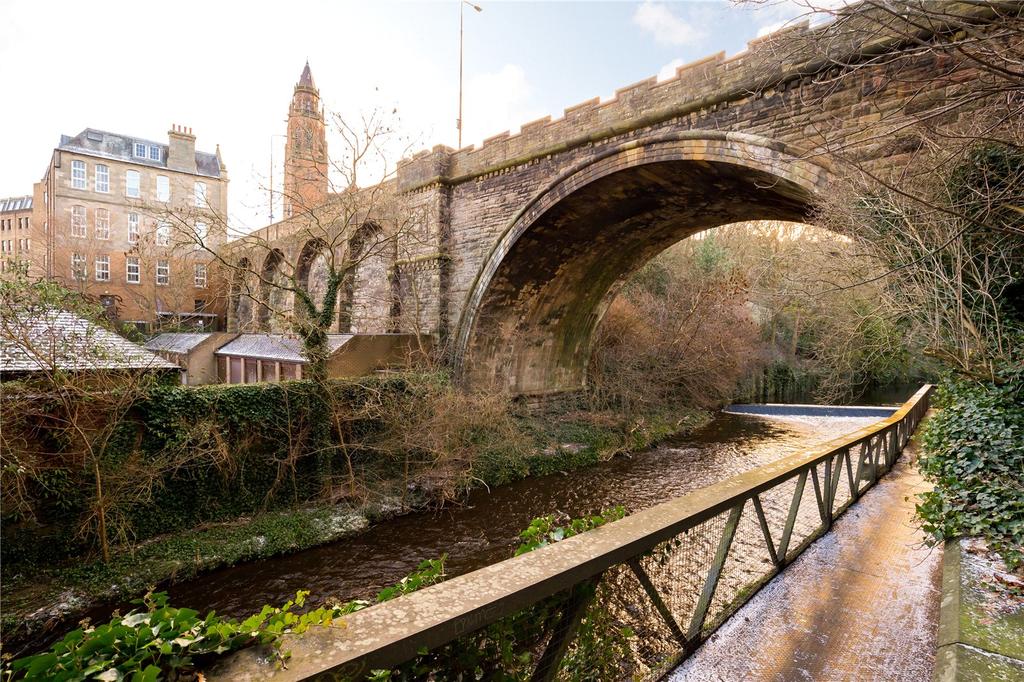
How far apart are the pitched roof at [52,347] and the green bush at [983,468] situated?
7.68 meters

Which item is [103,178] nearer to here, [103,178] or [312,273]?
[103,178]

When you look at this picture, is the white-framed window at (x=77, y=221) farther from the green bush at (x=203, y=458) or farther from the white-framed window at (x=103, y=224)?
the green bush at (x=203, y=458)

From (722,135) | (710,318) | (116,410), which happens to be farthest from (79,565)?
(710,318)

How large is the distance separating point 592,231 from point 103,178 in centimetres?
2784

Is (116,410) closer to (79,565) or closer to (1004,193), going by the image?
(79,565)

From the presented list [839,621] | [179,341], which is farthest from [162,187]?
[839,621]

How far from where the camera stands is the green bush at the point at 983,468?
2.71 meters

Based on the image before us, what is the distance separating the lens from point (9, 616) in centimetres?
491

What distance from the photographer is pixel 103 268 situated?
2447cm

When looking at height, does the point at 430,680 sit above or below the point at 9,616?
above

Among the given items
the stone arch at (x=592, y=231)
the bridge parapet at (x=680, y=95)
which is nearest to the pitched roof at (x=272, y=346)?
the stone arch at (x=592, y=231)

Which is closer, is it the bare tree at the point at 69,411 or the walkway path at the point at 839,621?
the walkway path at the point at 839,621

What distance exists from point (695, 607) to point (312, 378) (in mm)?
7150

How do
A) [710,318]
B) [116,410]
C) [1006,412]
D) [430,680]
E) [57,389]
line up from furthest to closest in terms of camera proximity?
[710,318] → [116,410] → [57,389] → [1006,412] → [430,680]
